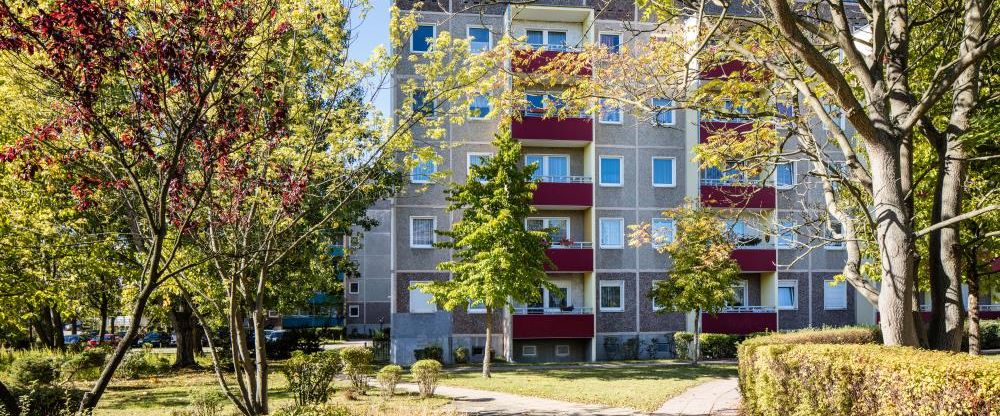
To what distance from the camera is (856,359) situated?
8.78 metres

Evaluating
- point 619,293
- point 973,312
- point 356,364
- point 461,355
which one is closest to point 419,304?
point 461,355

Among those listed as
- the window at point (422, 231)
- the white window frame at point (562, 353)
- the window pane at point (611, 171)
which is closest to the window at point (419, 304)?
the window at point (422, 231)

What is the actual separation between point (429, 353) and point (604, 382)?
931 centimetres

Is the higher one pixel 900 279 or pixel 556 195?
pixel 556 195

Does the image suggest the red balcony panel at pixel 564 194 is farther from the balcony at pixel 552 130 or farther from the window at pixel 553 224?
the balcony at pixel 552 130

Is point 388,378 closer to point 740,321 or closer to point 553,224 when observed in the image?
point 553,224

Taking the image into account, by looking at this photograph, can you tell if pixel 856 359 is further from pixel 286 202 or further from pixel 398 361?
pixel 398 361

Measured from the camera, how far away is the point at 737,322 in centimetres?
3142

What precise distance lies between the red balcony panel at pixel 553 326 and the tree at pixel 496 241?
5919 mm

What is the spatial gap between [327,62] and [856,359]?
7658 millimetres

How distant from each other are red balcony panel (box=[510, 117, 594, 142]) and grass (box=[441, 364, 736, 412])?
30.6 ft

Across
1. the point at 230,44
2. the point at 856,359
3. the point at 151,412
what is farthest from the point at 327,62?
the point at 151,412

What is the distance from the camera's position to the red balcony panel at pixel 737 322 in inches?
1228

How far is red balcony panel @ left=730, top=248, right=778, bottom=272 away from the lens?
1235 inches
